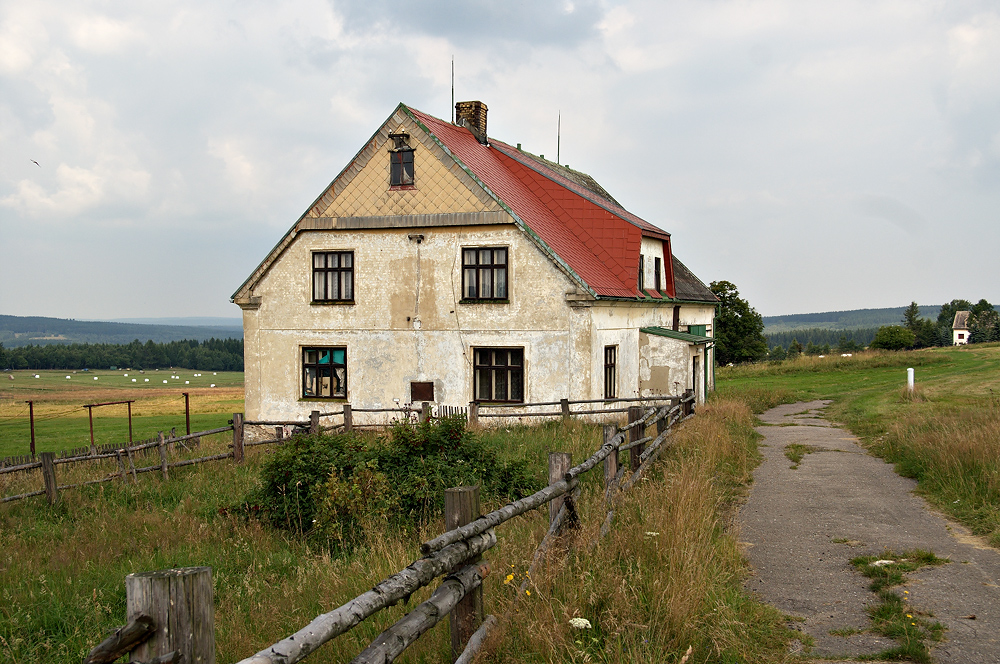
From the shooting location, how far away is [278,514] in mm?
9812

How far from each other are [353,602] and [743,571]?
4.72 metres

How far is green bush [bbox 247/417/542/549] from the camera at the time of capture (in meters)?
9.15

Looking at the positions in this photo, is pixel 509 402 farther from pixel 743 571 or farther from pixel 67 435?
pixel 67 435

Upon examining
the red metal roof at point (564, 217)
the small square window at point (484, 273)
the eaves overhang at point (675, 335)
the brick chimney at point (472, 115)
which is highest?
the brick chimney at point (472, 115)

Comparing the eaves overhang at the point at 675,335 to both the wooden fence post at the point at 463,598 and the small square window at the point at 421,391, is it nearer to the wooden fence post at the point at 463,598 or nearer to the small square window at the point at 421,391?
the small square window at the point at 421,391

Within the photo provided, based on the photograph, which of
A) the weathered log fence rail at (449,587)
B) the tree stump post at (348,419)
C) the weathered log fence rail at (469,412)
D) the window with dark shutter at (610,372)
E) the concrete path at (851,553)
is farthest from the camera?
the window with dark shutter at (610,372)

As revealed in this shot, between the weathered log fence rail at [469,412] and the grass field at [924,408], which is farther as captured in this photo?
the weathered log fence rail at [469,412]

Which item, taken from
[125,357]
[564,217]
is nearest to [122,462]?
[564,217]

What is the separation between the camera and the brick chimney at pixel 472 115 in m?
25.7

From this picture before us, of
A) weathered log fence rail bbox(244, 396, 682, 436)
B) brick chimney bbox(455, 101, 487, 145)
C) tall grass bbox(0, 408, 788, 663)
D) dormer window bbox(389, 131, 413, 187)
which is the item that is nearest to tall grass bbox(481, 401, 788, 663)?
tall grass bbox(0, 408, 788, 663)

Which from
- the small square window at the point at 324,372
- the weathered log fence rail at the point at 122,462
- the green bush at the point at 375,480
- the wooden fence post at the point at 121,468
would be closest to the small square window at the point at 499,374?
the small square window at the point at 324,372

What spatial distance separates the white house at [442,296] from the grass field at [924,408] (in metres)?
6.25

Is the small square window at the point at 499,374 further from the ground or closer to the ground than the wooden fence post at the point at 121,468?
further from the ground

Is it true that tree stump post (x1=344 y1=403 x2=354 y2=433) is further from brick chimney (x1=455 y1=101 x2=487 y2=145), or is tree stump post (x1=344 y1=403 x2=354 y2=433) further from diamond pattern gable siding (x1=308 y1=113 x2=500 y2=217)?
brick chimney (x1=455 y1=101 x2=487 y2=145)
